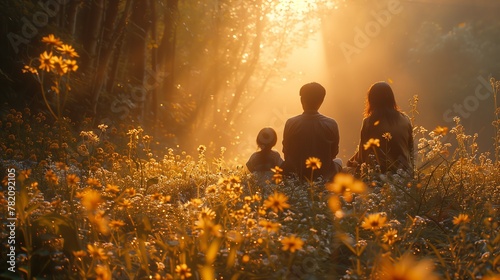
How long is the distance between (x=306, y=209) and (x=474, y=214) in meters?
1.26

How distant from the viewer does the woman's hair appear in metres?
8.71

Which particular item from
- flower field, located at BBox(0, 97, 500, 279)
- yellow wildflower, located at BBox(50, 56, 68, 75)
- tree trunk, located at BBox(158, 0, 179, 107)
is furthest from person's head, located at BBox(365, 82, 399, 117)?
tree trunk, located at BBox(158, 0, 179, 107)

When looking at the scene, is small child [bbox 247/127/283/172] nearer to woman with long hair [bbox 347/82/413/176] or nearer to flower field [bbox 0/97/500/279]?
woman with long hair [bbox 347/82/413/176]

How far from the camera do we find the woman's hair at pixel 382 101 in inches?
343

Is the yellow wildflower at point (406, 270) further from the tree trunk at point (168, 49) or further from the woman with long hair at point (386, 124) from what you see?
the tree trunk at point (168, 49)

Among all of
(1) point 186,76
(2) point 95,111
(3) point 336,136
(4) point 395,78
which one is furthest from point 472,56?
(3) point 336,136

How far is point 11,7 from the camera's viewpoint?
40.5ft

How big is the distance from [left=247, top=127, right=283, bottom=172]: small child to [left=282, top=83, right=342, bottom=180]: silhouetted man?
731mm

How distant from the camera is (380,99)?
879 cm

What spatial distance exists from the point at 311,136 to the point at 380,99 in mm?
970

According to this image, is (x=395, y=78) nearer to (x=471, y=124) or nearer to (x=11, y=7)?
(x=471, y=124)

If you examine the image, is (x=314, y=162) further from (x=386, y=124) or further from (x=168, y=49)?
(x=168, y=49)

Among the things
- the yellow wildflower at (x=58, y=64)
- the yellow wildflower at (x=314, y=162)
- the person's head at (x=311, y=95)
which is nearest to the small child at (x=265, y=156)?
→ the person's head at (x=311, y=95)

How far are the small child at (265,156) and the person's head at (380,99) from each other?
149cm
